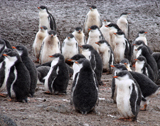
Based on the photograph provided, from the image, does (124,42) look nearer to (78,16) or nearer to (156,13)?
(78,16)

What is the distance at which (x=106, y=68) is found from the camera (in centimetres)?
986

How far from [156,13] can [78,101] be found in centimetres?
1096

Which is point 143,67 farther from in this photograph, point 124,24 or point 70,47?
point 124,24

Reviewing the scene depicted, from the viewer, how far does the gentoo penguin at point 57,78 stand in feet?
21.1

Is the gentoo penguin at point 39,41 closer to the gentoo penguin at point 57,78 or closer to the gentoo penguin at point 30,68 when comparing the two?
the gentoo penguin at point 57,78

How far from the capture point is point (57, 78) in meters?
6.46

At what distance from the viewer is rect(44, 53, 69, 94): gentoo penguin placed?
6.44m

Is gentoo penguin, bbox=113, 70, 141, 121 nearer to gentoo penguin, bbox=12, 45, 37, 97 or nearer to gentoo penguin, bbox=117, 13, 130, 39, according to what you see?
gentoo penguin, bbox=12, 45, 37, 97

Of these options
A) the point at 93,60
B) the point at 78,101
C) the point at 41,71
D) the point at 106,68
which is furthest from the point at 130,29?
the point at 78,101

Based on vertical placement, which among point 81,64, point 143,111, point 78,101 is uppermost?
point 81,64

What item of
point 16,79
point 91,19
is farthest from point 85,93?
point 91,19

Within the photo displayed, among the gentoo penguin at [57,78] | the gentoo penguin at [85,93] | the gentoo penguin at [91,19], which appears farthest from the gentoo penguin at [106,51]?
the gentoo penguin at [85,93]

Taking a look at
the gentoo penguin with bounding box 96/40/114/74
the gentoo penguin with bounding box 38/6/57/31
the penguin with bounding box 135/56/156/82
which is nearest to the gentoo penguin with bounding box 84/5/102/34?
the gentoo penguin with bounding box 38/6/57/31

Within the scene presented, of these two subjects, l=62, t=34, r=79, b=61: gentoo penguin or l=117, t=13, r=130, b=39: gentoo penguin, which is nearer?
l=62, t=34, r=79, b=61: gentoo penguin
